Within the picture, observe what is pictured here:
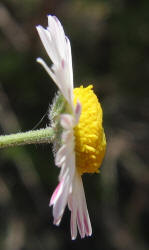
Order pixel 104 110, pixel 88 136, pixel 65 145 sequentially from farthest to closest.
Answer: pixel 104 110, pixel 88 136, pixel 65 145

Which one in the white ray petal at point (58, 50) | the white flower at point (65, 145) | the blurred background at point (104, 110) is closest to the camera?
the white flower at point (65, 145)

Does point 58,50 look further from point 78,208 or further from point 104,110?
point 104,110

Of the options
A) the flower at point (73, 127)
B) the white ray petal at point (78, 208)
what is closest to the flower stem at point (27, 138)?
the flower at point (73, 127)

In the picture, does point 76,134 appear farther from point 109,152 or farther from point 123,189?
point 123,189

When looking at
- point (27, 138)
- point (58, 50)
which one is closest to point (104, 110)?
point (58, 50)

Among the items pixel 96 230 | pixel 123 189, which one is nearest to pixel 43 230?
pixel 96 230

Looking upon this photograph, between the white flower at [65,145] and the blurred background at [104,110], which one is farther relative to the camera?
the blurred background at [104,110]

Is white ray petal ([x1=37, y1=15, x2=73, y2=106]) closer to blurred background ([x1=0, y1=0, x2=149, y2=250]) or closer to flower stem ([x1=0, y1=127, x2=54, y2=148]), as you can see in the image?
flower stem ([x1=0, y1=127, x2=54, y2=148])

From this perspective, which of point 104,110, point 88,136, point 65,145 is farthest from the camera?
point 104,110

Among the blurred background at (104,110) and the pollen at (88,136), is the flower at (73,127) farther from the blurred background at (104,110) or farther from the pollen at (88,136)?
the blurred background at (104,110)
